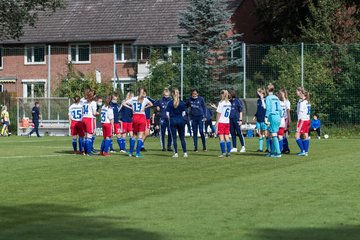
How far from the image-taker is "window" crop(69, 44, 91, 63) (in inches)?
2936

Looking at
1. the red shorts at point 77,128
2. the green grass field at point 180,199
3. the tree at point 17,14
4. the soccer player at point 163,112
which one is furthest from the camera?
the tree at point 17,14

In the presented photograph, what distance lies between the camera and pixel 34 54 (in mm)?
76000

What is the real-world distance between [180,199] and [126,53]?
2219 inches

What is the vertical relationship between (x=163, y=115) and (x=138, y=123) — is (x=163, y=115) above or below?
above

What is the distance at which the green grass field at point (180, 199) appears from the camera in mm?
12945

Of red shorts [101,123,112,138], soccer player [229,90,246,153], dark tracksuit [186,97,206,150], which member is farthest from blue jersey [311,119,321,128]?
red shorts [101,123,112,138]

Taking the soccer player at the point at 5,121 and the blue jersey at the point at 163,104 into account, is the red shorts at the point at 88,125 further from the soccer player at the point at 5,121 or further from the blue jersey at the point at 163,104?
the soccer player at the point at 5,121

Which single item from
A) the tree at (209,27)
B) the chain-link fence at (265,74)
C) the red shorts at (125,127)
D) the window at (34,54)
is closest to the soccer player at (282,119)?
the red shorts at (125,127)

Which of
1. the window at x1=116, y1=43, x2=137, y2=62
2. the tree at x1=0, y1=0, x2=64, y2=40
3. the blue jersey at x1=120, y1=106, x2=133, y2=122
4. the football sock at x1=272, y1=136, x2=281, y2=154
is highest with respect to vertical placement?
the tree at x1=0, y1=0, x2=64, y2=40

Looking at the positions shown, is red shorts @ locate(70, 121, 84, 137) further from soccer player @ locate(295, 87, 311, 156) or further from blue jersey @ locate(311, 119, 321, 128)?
blue jersey @ locate(311, 119, 321, 128)

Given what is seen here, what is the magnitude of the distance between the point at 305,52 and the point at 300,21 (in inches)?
505

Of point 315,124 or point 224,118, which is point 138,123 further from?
point 315,124

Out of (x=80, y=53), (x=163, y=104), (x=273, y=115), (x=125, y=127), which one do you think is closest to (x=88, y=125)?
(x=125, y=127)

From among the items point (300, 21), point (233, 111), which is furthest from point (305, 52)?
point (233, 111)
